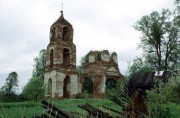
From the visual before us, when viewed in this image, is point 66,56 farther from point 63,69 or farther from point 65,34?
point 65,34

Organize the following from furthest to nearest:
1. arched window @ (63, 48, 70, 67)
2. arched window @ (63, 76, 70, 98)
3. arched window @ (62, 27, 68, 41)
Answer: arched window @ (62, 27, 68, 41) → arched window @ (63, 48, 70, 67) → arched window @ (63, 76, 70, 98)

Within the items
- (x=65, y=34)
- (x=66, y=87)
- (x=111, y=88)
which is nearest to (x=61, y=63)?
(x=66, y=87)

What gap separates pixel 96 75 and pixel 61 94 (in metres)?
5.66

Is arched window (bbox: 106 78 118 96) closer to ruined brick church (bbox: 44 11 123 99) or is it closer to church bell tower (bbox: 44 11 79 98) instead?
ruined brick church (bbox: 44 11 123 99)

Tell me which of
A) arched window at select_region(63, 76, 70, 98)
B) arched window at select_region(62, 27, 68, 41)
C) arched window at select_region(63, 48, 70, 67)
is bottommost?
arched window at select_region(63, 76, 70, 98)

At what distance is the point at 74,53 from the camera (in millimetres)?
34250

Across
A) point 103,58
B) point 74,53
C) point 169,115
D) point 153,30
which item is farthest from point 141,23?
point 169,115

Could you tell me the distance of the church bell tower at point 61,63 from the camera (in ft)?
106

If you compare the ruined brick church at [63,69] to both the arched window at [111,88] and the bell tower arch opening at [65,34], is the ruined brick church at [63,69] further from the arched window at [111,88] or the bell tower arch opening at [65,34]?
the arched window at [111,88]

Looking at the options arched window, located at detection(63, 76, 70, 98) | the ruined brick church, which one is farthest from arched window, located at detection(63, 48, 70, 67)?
arched window, located at detection(63, 76, 70, 98)

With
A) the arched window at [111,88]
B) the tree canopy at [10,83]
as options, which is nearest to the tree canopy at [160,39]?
the arched window at [111,88]

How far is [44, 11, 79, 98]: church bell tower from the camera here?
106 feet

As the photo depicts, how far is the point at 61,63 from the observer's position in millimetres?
32906

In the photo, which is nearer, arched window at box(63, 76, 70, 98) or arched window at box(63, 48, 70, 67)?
arched window at box(63, 76, 70, 98)
